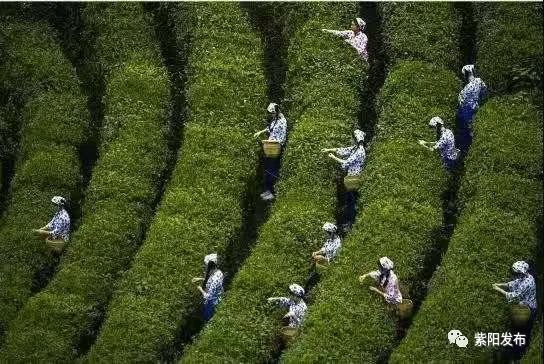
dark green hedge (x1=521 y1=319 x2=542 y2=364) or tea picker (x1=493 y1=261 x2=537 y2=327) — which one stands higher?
tea picker (x1=493 y1=261 x2=537 y2=327)

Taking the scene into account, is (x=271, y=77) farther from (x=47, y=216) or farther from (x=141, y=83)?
(x=47, y=216)

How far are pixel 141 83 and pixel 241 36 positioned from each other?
2.59 m

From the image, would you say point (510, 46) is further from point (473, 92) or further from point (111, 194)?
point (111, 194)

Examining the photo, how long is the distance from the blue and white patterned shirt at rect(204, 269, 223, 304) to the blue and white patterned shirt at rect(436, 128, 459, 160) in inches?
196

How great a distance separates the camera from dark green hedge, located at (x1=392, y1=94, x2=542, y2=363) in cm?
1605

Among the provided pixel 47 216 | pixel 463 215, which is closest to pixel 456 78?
pixel 463 215

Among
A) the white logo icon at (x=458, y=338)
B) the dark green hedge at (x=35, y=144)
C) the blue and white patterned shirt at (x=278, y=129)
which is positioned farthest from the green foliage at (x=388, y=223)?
the dark green hedge at (x=35, y=144)

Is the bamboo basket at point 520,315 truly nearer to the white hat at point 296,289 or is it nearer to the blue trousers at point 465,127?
the white hat at point 296,289

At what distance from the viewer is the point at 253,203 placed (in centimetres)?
2083

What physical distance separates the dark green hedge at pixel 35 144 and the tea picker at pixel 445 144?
751cm

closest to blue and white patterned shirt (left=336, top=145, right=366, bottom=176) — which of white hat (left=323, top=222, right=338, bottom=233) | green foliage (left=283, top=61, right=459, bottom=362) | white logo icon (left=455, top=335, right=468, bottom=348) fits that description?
green foliage (left=283, top=61, right=459, bottom=362)

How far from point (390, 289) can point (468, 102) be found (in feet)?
17.1

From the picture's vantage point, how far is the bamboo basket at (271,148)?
2034cm

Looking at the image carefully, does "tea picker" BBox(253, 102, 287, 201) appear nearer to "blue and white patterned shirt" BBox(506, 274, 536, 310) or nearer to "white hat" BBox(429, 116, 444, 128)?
"white hat" BBox(429, 116, 444, 128)
